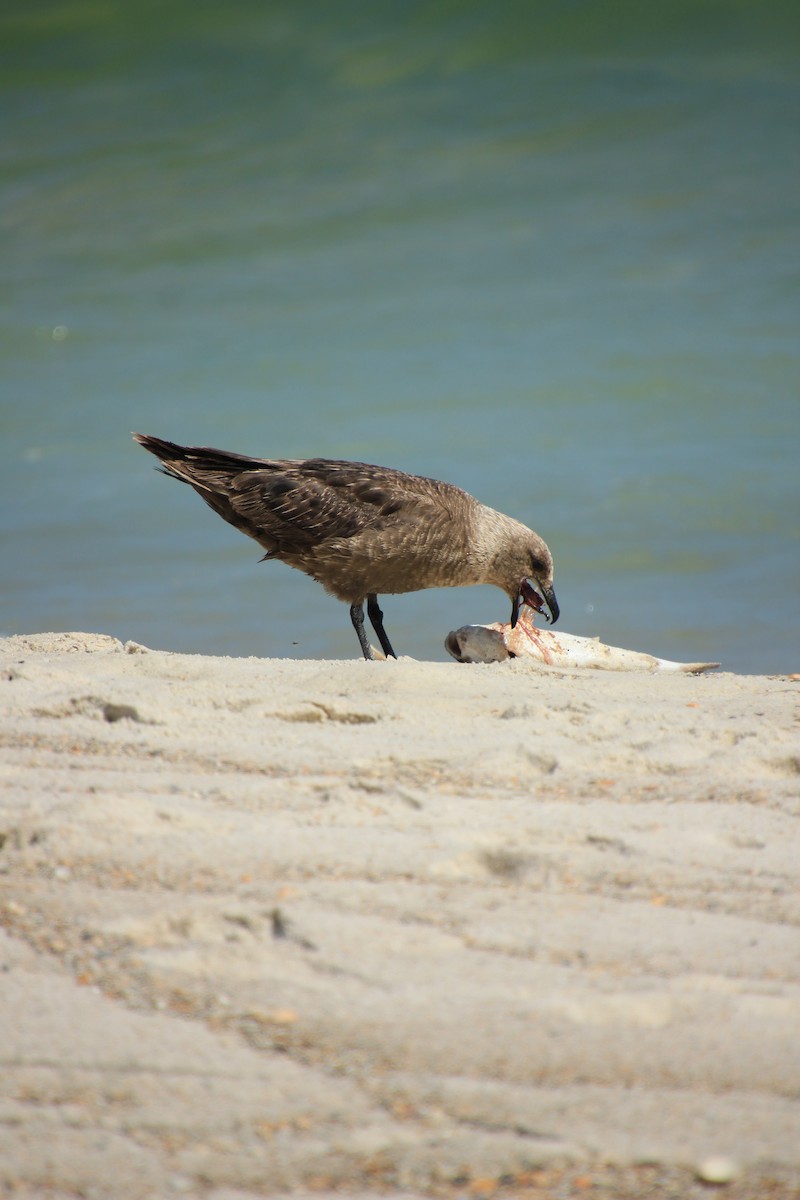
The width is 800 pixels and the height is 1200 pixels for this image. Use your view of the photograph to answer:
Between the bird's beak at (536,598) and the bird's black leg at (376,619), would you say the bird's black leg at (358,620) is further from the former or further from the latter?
the bird's beak at (536,598)

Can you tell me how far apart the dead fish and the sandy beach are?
2398mm

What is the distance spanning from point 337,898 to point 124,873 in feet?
1.75

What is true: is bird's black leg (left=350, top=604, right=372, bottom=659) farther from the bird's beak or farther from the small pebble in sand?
the small pebble in sand

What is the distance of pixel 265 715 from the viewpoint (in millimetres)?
4105

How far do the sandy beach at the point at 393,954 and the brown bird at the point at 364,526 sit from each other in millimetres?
3135

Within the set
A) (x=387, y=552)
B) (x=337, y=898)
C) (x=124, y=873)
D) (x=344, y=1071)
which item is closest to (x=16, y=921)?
(x=124, y=873)

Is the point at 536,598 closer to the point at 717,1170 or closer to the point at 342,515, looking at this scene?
the point at 342,515

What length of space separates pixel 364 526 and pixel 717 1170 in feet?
17.6

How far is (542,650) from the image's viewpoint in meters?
6.56

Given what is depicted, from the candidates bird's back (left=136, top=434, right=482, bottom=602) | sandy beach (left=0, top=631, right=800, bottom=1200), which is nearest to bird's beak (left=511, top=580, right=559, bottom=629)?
bird's back (left=136, top=434, right=482, bottom=602)

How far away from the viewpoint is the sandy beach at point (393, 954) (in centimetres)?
205

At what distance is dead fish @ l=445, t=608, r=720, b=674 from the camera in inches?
258

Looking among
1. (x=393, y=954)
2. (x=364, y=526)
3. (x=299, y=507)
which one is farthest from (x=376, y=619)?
(x=393, y=954)

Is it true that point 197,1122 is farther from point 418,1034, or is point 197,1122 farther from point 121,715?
point 121,715
